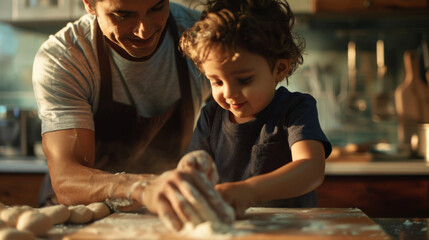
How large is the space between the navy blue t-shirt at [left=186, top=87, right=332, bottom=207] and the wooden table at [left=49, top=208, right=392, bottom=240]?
22cm

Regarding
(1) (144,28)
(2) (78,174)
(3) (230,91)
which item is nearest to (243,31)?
(3) (230,91)

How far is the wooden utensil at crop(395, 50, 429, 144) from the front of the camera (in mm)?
2473

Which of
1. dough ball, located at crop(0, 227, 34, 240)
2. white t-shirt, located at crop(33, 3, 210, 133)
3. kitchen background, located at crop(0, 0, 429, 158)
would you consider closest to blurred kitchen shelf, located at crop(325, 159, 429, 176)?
kitchen background, located at crop(0, 0, 429, 158)

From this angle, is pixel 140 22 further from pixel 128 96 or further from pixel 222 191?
pixel 222 191

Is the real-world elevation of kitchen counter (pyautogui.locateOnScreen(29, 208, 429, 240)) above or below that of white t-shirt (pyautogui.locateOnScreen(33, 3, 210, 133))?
below

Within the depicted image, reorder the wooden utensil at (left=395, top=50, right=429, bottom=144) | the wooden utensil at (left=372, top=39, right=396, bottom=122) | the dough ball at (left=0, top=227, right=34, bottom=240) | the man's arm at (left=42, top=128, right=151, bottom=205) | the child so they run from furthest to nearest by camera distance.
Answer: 1. the wooden utensil at (left=372, top=39, right=396, bottom=122)
2. the wooden utensil at (left=395, top=50, right=429, bottom=144)
3. the man's arm at (left=42, top=128, right=151, bottom=205)
4. the child
5. the dough ball at (left=0, top=227, right=34, bottom=240)

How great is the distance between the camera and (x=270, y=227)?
30.5 inches

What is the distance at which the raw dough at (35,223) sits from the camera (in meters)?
0.74

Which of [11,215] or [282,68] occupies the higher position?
[282,68]

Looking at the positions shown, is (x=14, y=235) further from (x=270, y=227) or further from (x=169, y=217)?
(x=270, y=227)

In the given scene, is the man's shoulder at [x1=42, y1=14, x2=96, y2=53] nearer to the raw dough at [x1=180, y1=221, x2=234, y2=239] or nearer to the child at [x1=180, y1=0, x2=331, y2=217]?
the child at [x1=180, y1=0, x2=331, y2=217]

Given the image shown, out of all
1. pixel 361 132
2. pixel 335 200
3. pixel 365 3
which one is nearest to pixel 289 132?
pixel 335 200

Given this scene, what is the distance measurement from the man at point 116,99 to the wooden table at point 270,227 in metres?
0.06

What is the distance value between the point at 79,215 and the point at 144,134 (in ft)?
2.03
